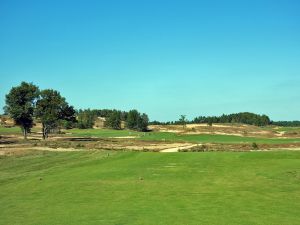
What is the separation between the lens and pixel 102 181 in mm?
26266

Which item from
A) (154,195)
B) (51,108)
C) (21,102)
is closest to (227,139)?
(51,108)

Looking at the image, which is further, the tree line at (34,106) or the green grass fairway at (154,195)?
the tree line at (34,106)

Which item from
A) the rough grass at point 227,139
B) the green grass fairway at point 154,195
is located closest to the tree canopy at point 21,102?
the rough grass at point 227,139

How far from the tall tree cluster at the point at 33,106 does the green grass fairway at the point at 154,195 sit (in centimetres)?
5597

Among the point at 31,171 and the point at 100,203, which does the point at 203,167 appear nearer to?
the point at 31,171

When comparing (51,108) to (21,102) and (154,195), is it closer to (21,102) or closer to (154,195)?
(21,102)

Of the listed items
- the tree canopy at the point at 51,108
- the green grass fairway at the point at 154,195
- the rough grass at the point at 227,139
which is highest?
the tree canopy at the point at 51,108

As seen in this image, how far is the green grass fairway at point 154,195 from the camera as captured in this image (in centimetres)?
1562

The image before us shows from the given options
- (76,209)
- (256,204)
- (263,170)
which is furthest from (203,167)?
(76,209)

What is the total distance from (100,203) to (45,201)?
267cm

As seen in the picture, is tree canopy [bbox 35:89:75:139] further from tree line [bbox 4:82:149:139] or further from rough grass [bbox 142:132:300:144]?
rough grass [bbox 142:132:300:144]

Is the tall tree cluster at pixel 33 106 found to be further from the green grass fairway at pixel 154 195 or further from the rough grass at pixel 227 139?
the green grass fairway at pixel 154 195

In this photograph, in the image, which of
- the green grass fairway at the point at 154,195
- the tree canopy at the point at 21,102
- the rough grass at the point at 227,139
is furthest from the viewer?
the rough grass at the point at 227,139

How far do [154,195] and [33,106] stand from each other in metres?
75.1
